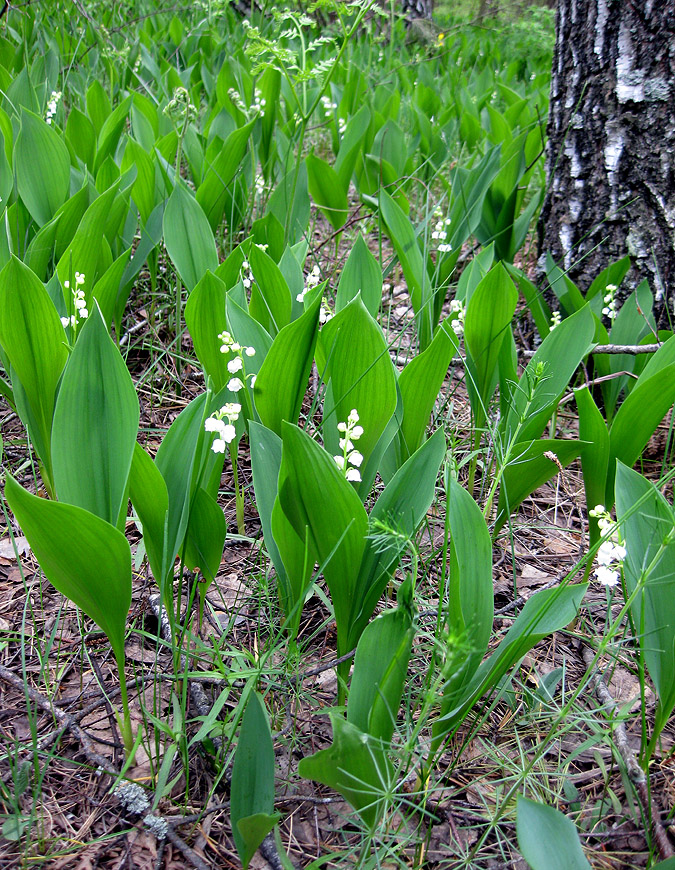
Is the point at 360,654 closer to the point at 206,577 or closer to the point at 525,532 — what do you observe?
the point at 206,577

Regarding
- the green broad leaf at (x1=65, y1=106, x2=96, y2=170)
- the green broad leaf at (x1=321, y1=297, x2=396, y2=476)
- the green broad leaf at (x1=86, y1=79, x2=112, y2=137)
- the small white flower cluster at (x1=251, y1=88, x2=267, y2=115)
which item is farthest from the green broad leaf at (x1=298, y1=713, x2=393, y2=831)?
the green broad leaf at (x1=86, y1=79, x2=112, y2=137)

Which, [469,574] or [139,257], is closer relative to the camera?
[469,574]

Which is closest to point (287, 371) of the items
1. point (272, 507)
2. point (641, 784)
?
point (272, 507)

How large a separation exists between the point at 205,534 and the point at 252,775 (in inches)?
16.9

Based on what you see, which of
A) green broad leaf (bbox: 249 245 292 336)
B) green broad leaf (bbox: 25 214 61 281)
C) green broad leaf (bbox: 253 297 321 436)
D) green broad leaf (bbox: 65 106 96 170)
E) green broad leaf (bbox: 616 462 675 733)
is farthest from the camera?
green broad leaf (bbox: 65 106 96 170)

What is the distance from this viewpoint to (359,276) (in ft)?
5.54

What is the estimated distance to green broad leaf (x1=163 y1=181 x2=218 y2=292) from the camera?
5.75ft

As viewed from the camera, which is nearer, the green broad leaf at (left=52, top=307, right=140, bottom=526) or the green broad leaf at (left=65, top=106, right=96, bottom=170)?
the green broad leaf at (left=52, top=307, right=140, bottom=526)

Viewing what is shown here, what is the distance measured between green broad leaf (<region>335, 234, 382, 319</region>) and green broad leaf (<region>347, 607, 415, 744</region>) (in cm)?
95

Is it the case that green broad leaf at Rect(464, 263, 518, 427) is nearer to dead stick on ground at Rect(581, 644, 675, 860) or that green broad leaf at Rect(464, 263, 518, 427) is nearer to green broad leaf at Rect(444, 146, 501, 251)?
green broad leaf at Rect(444, 146, 501, 251)

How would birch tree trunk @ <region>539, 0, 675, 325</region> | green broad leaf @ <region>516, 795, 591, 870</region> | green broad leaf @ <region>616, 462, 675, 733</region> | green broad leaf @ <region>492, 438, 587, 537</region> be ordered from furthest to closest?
birch tree trunk @ <region>539, 0, 675, 325</region> → green broad leaf @ <region>492, 438, 587, 537</region> → green broad leaf @ <region>616, 462, 675, 733</region> → green broad leaf @ <region>516, 795, 591, 870</region>

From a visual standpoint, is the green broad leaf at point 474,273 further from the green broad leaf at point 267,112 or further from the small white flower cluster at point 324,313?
the green broad leaf at point 267,112

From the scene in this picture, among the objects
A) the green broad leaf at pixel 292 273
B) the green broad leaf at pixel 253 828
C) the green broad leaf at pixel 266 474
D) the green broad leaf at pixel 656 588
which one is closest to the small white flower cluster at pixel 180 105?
the green broad leaf at pixel 292 273

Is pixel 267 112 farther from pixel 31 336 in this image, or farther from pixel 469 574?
pixel 469 574
